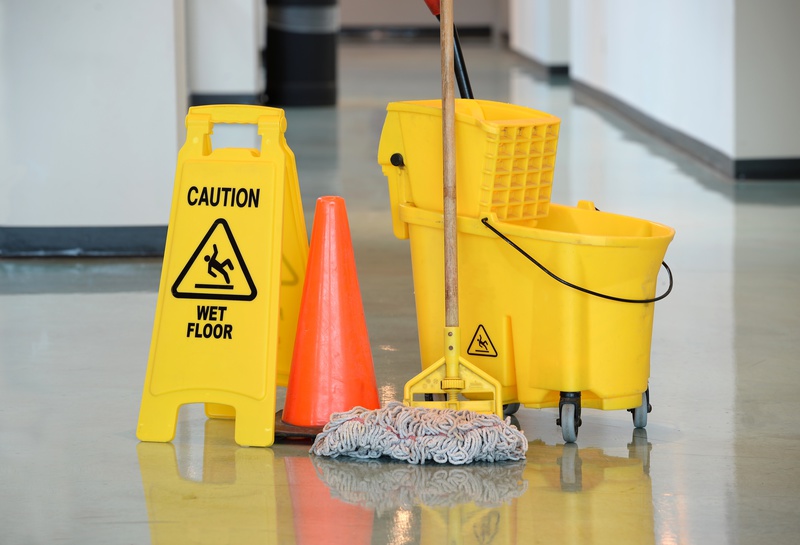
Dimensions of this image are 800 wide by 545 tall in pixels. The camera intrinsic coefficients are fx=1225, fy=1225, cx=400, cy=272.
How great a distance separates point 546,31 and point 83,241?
1209 cm

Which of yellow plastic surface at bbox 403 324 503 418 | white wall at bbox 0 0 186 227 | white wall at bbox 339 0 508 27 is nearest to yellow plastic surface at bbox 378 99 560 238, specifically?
yellow plastic surface at bbox 403 324 503 418

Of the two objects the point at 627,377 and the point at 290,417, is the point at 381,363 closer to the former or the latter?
the point at 290,417

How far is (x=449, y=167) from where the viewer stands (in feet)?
10.1

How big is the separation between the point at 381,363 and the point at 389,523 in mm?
1366

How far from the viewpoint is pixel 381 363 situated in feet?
13.0

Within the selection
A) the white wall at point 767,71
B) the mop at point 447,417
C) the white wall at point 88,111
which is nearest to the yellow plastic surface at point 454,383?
the mop at point 447,417

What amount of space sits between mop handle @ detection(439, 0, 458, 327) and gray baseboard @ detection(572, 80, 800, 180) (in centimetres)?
533

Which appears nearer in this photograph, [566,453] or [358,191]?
[566,453]

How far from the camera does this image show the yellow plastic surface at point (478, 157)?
3137 mm

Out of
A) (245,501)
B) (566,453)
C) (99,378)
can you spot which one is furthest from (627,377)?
(99,378)

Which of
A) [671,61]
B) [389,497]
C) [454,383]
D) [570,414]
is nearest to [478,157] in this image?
[454,383]

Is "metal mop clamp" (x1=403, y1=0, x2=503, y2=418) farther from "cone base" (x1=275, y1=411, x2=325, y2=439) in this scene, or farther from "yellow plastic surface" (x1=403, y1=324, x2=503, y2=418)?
"cone base" (x1=275, y1=411, x2=325, y2=439)

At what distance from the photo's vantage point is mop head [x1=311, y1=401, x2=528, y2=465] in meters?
2.93

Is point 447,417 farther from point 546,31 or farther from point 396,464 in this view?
point 546,31
